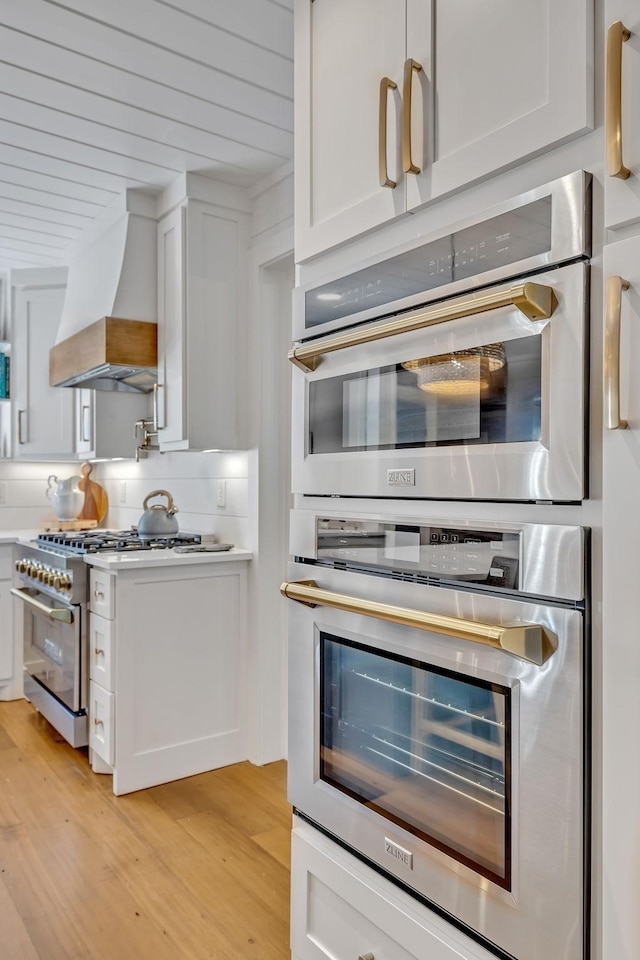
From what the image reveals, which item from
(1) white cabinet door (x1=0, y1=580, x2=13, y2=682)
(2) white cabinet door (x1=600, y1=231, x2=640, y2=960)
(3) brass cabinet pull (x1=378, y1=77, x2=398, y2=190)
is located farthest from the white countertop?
(2) white cabinet door (x1=600, y1=231, x2=640, y2=960)

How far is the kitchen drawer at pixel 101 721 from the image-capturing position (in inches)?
102

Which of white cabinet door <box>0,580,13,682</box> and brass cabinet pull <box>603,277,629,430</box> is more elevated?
brass cabinet pull <box>603,277,629,430</box>

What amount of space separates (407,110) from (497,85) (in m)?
0.18

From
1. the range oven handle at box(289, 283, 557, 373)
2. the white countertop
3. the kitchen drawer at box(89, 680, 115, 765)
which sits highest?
the range oven handle at box(289, 283, 557, 373)

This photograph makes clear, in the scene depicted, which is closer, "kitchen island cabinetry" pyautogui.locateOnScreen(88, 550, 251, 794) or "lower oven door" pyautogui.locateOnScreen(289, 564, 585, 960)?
"lower oven door" pyautogui.locateOnScreen(289, 564, 585, 960)

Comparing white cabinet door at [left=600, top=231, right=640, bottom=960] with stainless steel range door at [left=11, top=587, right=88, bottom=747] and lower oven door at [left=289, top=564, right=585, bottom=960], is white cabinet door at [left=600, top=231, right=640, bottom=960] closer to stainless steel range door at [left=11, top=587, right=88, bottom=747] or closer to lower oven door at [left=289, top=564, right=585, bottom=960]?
lower oven door at [left=289, top=564, right=585, bottom=960]

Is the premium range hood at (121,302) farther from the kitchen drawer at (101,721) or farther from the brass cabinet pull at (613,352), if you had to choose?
the brass cabinet pull at (613,352)

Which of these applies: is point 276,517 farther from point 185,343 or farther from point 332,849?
point 332,849

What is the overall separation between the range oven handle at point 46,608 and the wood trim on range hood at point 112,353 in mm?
1065

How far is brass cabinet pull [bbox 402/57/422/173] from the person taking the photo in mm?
1155

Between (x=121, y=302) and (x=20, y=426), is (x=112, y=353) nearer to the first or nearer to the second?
(x=121, y=302)

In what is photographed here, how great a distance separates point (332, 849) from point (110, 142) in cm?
240

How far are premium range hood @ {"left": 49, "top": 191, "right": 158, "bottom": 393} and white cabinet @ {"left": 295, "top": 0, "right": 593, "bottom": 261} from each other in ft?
5.38

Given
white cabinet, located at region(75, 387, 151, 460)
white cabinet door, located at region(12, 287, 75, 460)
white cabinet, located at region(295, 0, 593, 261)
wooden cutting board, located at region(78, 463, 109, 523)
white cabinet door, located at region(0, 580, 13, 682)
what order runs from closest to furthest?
white cabinet, located at region(295, 0, 593, 261)
white cabinet, located at region(75, 387, 151, 460)
white cabinet door, located at region(0, 580, 13, 682)
white cabinet door, located at region(12, 287, 75, 460)
wooden cutting board, located at region(78, 463, 109, 523)
